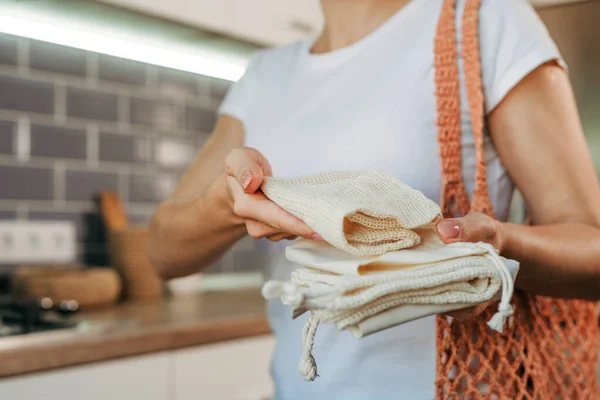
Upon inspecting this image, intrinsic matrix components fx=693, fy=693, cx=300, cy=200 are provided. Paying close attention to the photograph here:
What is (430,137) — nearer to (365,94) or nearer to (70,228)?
(365,94)

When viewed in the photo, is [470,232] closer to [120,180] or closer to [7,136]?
[7,136]

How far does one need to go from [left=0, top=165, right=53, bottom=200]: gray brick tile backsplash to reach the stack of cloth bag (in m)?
1.16

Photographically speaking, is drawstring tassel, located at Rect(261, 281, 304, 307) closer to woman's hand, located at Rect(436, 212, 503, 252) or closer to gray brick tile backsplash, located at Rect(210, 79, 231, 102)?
woman's hand, located at Rect(436, 212, 503, 252)

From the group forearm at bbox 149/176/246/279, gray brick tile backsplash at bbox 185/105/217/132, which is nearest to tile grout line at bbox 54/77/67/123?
gray brick tile backsplash at bbox 185/105/217/132

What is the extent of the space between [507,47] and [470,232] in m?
0.21

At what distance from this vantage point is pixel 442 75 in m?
0.59

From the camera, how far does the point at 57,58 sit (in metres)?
1.55

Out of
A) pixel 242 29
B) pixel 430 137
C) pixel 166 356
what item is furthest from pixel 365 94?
pixel 242 29

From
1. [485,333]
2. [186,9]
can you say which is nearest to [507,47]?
[485,333]

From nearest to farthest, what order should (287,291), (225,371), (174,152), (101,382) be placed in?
(287,291), (101,382), (225,371), (174,152)

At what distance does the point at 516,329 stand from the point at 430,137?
0.58 feet

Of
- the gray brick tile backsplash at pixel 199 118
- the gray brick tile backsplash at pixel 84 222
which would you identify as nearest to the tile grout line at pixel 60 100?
the gray brick tile backsplash at pixel 84 222

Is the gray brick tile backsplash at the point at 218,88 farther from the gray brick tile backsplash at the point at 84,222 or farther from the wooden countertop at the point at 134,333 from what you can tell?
the wooden countertop at the point at 134,333

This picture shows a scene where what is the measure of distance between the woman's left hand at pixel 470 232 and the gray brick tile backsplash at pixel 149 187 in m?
1.35
